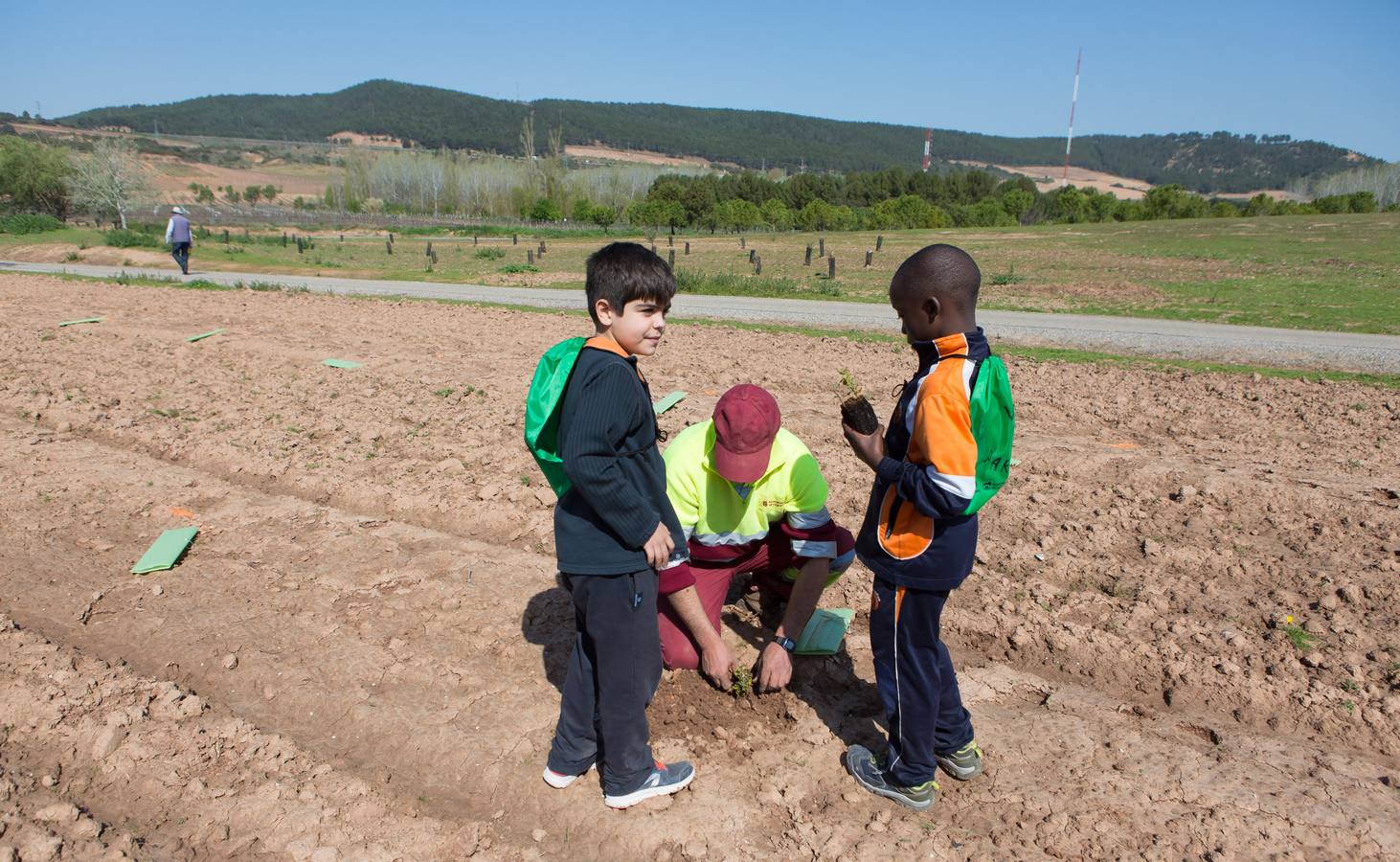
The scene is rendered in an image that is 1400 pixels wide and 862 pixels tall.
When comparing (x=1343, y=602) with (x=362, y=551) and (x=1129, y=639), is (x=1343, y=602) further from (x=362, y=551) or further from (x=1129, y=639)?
(x=362, y=551)

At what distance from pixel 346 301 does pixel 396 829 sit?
14091 millimetres

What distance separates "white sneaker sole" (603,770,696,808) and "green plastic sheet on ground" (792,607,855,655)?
0.98m

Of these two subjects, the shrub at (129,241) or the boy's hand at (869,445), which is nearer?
the boy's hand at (869,445)

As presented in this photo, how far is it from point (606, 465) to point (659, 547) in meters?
0.30

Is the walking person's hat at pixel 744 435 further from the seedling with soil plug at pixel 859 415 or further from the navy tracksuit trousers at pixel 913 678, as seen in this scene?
the navy tracksuit trousers at pixel 913 678

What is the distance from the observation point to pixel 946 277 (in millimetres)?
2396

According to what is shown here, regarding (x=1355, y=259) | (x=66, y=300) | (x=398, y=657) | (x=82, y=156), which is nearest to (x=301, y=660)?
(x=398, y=657)

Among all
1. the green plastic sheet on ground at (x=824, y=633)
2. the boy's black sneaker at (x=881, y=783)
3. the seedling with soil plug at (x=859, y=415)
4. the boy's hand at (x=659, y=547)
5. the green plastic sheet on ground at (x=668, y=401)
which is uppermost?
the seedling with soil plug at (x=859, y=415)

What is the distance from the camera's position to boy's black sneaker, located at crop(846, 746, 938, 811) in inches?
112

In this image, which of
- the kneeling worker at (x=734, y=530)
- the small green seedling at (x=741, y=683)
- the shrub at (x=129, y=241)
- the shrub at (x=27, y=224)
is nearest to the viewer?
the kneeling worker at (x=734, y=530)

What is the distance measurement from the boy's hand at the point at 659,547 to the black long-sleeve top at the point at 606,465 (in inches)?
0.9

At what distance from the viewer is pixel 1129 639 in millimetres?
3975

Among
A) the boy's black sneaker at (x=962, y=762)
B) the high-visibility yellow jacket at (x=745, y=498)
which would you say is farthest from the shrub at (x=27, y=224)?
the boy's black sneaker at (x=962, y=762)

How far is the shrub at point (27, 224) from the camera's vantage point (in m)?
34.0
